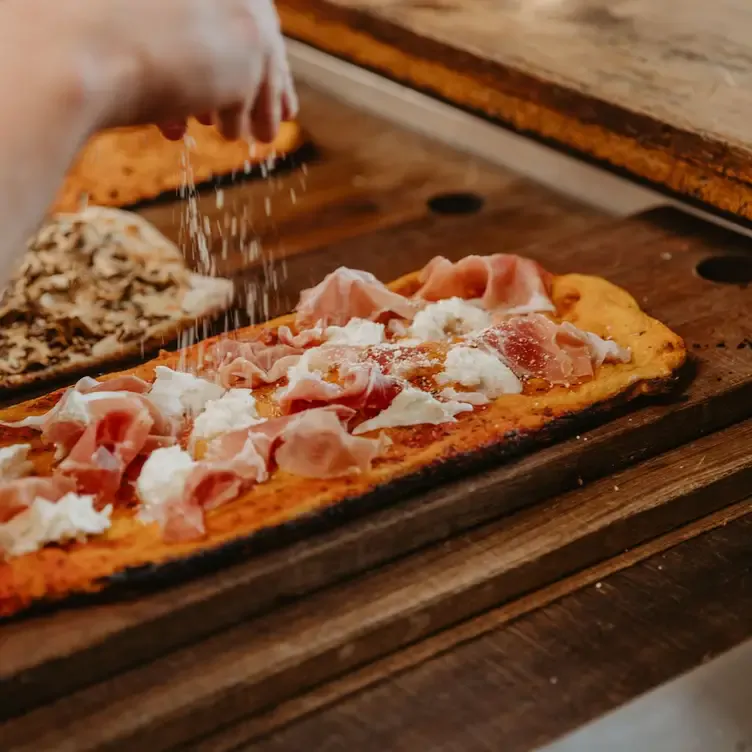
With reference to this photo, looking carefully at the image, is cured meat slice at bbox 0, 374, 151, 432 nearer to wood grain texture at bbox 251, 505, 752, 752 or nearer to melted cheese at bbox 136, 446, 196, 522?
melted cheese at bbox 136, 446, 196, 522

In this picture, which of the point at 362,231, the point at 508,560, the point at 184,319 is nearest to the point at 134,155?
the point at 362,231

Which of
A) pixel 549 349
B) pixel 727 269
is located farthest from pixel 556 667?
pixel 727 269

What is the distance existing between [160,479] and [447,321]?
0.64m

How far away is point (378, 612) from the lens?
137cm

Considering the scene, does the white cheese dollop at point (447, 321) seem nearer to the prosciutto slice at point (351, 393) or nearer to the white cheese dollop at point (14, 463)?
the prosciutto slice at point (351, 393)

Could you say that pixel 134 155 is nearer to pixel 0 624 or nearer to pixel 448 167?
pixel 448 167

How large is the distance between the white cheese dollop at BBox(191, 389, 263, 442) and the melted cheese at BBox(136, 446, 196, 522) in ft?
0.27

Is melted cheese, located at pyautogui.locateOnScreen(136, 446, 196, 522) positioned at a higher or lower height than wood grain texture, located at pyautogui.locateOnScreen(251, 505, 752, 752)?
higher

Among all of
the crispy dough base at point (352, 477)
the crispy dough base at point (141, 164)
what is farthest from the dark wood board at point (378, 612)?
Result: the crispy dough base at point (141, 164)

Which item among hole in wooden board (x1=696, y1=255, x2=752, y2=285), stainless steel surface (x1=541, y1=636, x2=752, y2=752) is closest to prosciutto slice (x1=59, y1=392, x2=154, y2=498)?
stainless steel surface (x1=541, y1=636, x2=752, y2=752)

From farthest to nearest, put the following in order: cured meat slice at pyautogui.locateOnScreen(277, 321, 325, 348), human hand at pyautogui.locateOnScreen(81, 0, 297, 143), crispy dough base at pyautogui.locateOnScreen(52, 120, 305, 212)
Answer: crispy dough base at pyautogui.locateOnScreen(52, 120, 305, 212) → cured meat slice at pyautogui.locateOnScreen(277, 321, 325, 348) → human hand at pyautogui.locateOnScreen(81, 0, 297, 143)

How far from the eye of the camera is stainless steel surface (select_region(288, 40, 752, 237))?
272cm

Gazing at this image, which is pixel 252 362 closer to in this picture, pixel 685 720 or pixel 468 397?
pixel 468 397

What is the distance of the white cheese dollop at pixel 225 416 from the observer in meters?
1.54
